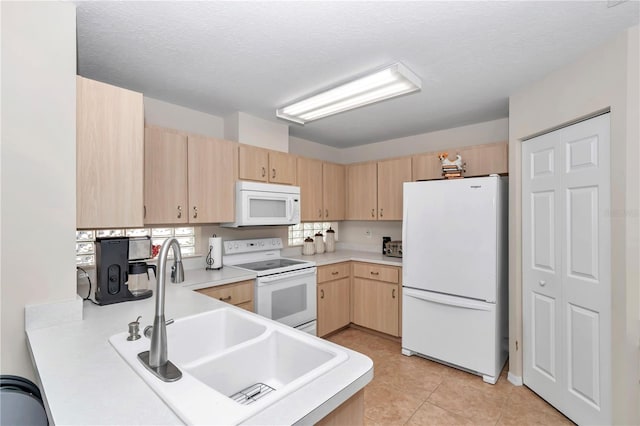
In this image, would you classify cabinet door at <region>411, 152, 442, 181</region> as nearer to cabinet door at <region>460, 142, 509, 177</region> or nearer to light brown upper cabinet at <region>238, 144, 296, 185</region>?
cabinet door at <region>460, 142, 509, 177</region>

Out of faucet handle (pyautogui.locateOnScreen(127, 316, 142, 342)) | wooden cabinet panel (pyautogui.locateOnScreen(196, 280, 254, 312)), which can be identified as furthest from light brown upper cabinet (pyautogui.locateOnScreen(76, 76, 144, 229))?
wooden cabinet panel (pyautogui.locateOnScreen(196, 280, 254, 312))

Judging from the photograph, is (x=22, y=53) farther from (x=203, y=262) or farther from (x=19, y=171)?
(x=203, y=262)

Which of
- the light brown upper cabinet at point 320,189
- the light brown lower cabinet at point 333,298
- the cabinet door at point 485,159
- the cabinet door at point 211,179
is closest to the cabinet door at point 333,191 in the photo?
the light brown upper cabinet at point 320,189

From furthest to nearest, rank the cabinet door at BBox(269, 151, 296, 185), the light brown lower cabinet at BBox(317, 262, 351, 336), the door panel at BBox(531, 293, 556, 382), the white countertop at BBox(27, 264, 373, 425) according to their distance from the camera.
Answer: the light brown lower cabinet at BBox(317, 262, 351, 336) < the cabinet door at BBox(269, 151, 296, 185) < the door panel at BBox(531, 293, 556, 382) < the white countertop at BBox(27, 264, 373, 425)

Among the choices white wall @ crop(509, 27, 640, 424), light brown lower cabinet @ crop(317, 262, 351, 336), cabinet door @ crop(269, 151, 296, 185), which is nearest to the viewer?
white wall @ crop(509, 27, 640, 424)

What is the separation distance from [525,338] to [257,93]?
118 inches

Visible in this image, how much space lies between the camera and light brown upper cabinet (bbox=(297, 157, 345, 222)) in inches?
138

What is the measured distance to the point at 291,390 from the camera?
0.86 m

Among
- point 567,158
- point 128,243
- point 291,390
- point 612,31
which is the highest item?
point 612,31

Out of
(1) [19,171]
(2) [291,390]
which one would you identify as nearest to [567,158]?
(2) [291,390]

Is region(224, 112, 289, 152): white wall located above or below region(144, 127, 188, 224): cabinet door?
above

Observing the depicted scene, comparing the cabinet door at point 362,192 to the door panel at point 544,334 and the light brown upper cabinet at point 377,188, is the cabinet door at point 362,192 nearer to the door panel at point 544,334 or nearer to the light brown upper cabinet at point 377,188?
the light brown upper cabinet at point 377,188

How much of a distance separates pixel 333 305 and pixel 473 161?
7.02 ft

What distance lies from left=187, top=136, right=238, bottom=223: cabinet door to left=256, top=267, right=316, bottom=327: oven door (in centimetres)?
72
